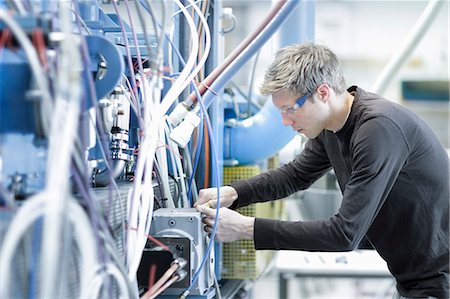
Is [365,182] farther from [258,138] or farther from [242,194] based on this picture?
[258,138]

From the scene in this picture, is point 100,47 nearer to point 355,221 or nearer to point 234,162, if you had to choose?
point 355,221

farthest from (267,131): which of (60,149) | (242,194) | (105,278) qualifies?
(60,149)

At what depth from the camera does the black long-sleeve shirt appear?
1355mm

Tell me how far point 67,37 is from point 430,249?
1.12m

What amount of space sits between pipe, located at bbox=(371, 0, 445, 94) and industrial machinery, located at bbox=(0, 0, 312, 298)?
986 mm

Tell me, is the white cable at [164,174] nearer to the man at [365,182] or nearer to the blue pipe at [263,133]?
the man at [365,182]

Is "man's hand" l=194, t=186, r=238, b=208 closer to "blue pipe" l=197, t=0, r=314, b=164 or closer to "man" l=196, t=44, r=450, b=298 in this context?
"man" l=196, t=44, r=450, b=298

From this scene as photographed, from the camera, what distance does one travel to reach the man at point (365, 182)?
1.36 m

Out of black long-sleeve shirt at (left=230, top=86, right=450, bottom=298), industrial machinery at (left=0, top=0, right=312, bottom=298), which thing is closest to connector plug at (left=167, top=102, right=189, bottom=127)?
industrial machinery at (left=0, top=0, right=312, bottom=298)

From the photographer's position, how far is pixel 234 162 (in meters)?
1.99

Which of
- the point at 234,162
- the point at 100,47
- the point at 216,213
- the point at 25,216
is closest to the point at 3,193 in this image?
the point at 25,216

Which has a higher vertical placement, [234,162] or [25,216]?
[25,216]

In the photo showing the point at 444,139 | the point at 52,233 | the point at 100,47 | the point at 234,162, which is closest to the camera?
the point at 52,233

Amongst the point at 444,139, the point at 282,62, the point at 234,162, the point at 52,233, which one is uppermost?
the point at 282,62
